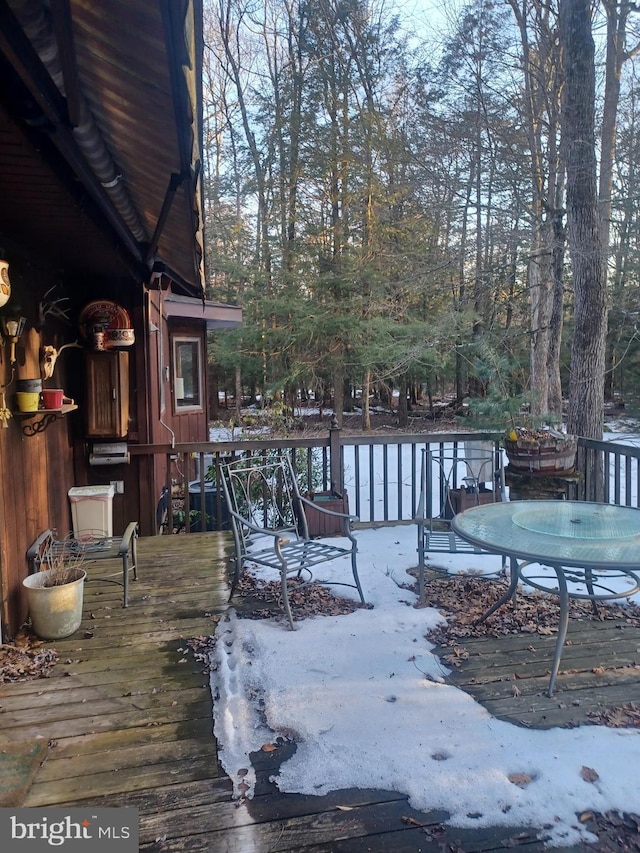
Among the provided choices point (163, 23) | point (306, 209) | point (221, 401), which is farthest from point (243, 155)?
point (163, 23)

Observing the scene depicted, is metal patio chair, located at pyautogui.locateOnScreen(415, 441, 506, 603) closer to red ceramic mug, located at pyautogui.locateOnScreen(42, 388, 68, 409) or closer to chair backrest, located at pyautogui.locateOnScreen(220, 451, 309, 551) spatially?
chair backrest, located at pyautogui.locateOnScreen(220, 451, 309, 551)

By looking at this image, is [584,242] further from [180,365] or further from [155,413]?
[180,365]

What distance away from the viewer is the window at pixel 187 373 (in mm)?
7680

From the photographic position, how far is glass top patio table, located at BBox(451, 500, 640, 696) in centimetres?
226

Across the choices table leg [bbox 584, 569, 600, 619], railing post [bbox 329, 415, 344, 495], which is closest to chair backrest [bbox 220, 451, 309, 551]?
railing post [bbox 329, 415, 344, 495]

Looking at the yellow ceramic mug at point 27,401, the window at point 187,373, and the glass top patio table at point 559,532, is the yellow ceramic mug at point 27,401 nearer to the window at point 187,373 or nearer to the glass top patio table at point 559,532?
the glass top patio table at point 559,532

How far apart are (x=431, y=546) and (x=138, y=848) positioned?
91.9 inches

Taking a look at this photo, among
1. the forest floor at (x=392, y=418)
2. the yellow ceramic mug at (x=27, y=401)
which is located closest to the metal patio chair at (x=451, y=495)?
the yellow ceramic mug at (x=27, y=401)

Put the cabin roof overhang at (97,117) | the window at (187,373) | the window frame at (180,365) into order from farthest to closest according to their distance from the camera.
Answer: the window at (187,373), the window frame at (180,365), the cabin roof overhang at (97,117)

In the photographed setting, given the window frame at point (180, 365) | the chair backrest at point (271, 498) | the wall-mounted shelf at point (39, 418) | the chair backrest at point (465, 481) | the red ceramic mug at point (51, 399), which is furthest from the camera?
the window frame at point (180, 365)

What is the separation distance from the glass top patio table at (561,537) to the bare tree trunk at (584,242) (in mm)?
2490

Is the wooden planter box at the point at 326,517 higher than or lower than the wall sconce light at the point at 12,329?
lower

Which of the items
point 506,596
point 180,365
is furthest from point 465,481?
point 180,365

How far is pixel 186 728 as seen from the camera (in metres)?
2.13
